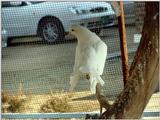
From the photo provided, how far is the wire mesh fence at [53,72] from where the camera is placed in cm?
166

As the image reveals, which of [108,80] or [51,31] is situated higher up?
[51,31]

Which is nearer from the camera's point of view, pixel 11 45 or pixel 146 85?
pixel 146 85

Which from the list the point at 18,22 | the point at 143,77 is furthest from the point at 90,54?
the point at 18,22

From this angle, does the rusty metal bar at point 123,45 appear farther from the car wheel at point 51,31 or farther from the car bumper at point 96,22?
the car wheel at point 51,31

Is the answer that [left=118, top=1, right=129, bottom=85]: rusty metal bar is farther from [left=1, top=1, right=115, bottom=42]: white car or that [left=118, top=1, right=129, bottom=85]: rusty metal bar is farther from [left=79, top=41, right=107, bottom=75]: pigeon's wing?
[left=79, top=41, right=107, bottom=75]: pigeon's wing

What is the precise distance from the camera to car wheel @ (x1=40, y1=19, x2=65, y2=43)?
157 centimetres

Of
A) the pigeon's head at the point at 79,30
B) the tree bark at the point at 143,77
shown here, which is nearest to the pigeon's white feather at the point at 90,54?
the pigeon's head at the point at 79,30

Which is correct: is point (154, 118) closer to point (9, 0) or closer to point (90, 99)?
point (90, 99)

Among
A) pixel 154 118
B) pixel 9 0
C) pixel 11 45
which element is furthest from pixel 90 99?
pixel 9 0

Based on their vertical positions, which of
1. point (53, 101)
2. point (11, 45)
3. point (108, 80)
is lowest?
point (53, 101)

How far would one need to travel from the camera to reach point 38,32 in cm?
160

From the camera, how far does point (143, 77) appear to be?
1412mm

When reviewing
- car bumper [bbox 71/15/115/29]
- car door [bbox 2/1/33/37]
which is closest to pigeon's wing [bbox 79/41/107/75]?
car bumper [bbox 71/15/115/29]

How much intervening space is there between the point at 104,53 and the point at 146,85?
0.27 m
